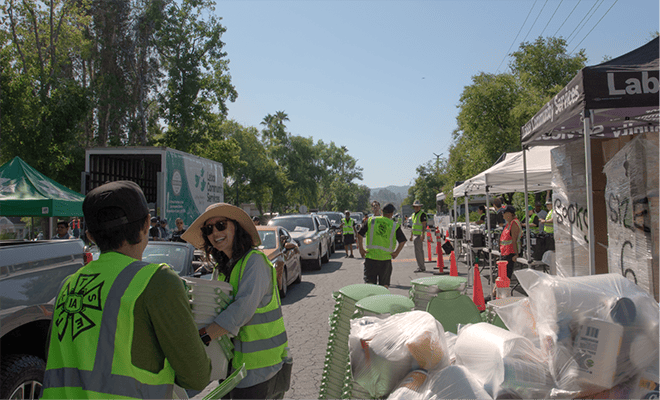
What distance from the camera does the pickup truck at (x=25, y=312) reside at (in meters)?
3.07

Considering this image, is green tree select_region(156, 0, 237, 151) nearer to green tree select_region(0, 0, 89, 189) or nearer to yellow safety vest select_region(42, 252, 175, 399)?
green tree select_region(0, 0, 89, 189)

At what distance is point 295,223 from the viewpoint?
1572 centimetres

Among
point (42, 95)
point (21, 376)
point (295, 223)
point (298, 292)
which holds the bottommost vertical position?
point (298, 292)

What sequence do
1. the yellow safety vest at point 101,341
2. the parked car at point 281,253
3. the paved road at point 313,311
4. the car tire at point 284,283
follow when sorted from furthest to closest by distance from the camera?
the car tire at point 284,283 → the parked car at point 281,253 → the paved road at point 313,311 → the yellow safety vest at point 101,341

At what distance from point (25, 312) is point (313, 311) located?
5763mm

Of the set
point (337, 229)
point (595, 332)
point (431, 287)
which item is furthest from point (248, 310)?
point (337, 229)

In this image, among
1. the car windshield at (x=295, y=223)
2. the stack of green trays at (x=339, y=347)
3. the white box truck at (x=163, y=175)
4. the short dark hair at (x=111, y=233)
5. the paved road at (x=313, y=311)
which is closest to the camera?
the short dark hair at (x=111, y=233)

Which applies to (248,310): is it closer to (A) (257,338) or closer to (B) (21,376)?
(A) (257,338)

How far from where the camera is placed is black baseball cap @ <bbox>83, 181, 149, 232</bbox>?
5.53ft

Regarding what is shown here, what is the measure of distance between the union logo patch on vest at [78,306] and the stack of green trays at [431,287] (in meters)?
2.48

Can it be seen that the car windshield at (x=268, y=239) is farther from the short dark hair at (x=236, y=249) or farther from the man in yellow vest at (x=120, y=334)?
the man in yellow vest at (x=120, y=334)

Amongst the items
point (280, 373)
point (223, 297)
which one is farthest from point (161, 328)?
point (280, 373)

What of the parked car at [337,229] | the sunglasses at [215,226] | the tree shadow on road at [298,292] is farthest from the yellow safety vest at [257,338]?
the parked car at [337,229]

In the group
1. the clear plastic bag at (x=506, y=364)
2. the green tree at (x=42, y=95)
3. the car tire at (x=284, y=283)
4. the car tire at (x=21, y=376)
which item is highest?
the green tree at (x=42, y=95)
